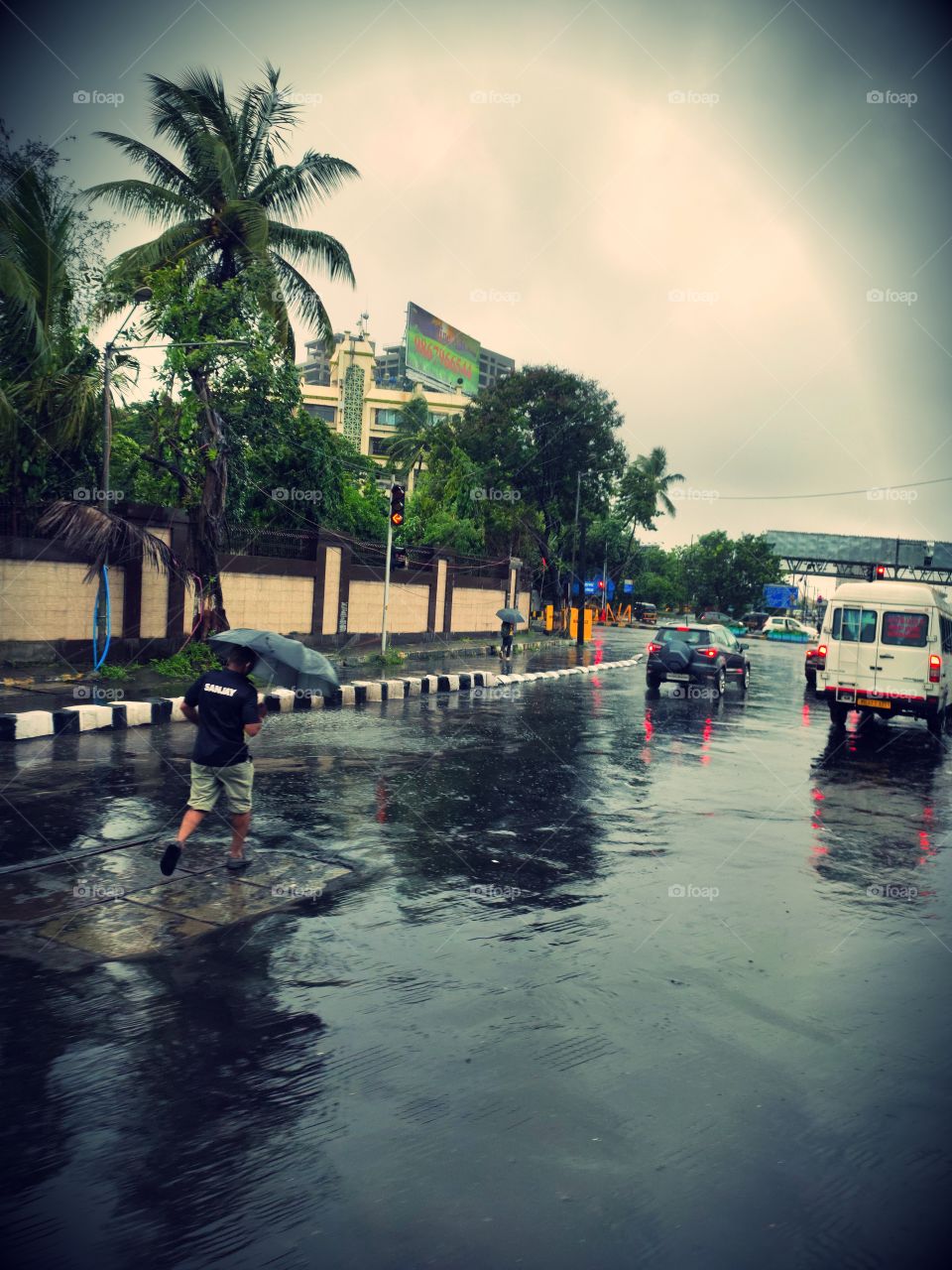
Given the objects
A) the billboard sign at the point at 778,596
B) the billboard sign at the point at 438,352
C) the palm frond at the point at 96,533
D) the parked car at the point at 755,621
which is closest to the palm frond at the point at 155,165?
the palm frond at the point at 96,533

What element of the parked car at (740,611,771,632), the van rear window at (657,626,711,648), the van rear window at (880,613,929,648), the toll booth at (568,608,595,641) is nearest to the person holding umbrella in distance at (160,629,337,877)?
the van rear window at (880,613,929,648)

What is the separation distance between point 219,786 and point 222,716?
1.77 feet

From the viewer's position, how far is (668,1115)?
3889 mm

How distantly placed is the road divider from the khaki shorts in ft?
2.06

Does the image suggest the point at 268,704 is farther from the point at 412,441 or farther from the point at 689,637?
the point at 412,441

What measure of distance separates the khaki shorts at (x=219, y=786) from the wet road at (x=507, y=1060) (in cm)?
96

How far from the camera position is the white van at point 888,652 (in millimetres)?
16828

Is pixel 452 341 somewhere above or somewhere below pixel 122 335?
above

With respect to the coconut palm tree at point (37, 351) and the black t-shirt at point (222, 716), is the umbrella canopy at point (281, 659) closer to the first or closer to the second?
the black t-shirt at point (222, 716)

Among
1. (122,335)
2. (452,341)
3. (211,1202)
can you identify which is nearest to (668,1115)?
(211,1202)

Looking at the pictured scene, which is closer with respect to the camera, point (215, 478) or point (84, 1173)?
point (84, 1173)

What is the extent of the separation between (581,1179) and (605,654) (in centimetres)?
3347

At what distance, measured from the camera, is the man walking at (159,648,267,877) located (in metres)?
6.84

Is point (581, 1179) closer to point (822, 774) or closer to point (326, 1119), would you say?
point (326, 1119)
